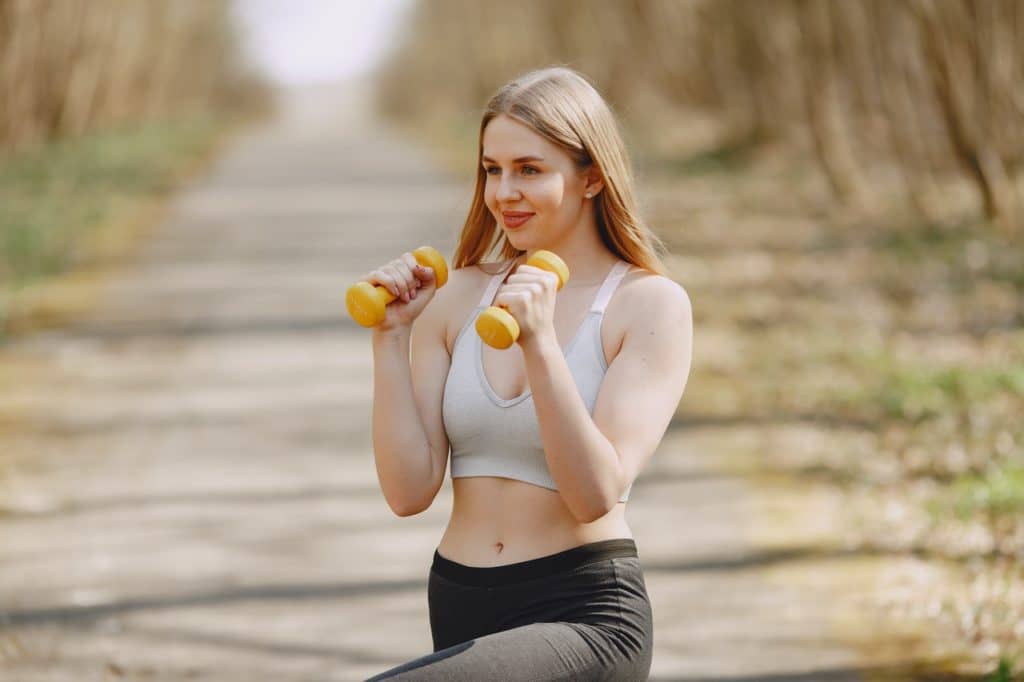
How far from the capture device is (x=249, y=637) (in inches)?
197

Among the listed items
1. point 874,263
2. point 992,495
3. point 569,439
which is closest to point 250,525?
point 992,495

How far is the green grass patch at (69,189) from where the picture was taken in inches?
528

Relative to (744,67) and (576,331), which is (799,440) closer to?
(576,331)

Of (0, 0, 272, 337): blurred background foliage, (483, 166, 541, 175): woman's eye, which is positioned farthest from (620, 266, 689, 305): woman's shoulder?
(0, 0, 272, 337): blurred background foliage

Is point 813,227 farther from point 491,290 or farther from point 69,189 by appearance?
point 491,290

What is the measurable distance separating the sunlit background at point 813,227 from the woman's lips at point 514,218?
45 centimetres

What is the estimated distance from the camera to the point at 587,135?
105 inches

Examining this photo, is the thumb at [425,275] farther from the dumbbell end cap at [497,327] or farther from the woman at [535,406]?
the dumbbell end cap at [497,327]

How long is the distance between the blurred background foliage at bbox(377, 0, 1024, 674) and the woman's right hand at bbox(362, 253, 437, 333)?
1099 mm

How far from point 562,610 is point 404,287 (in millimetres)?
652

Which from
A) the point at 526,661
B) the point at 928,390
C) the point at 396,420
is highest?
the point at 396,420

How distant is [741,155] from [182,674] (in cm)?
1829

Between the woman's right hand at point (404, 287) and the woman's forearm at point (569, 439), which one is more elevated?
the woman's right hand at point (404, 287)

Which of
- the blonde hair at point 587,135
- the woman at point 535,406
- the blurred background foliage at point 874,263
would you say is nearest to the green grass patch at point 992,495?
the blurred background foliage at point 874,263
